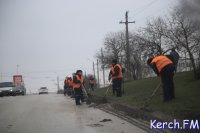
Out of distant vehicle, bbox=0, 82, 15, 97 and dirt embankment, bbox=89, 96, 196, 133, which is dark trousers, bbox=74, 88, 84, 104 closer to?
dirt embankment, bbox=89, 96, 196, 133

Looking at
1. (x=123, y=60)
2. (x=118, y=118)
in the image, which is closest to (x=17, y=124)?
(x=118, y=118)

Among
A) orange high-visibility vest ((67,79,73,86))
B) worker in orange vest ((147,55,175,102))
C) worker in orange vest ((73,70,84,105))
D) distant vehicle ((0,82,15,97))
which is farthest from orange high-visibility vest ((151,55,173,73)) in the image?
distant vehicle ((0,82,15,97))

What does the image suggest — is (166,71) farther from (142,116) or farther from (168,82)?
(142,116)

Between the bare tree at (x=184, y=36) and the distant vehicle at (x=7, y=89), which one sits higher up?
the bare tree at (x=184, y=36)

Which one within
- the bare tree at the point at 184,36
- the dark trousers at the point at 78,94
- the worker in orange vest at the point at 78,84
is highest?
the bare tree at the point at 184,36

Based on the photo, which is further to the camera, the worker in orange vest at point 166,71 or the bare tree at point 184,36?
the bare tree at point 184,36

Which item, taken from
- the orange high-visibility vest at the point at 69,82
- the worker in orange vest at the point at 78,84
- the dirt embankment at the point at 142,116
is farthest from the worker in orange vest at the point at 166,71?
the orange high-visibility vest at the point at 69,82

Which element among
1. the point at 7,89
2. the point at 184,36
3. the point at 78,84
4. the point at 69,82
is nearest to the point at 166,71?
the point at 78,84

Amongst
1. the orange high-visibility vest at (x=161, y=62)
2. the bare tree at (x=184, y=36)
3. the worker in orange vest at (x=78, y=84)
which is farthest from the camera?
the bare tree at (x=184, y=36)

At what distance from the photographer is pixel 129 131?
843 centimetres

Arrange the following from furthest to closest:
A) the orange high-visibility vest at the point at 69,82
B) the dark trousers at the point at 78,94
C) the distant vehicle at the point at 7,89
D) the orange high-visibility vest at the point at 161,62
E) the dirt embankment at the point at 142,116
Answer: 1. the distant vehicle at the point at 7,89
2. the orange high-visibility vest at the point at 69,82
3. the dark trousers at the point at 78,94
4. the orange high-visibility vest at the point at 161,62
5. the dirt embankment at the point at 142,116

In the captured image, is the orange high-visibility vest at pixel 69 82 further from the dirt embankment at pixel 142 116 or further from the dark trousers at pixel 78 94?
the dirt embankment at pixel 142 116

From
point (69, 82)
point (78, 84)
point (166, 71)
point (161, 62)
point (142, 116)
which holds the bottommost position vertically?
point (142, 116)

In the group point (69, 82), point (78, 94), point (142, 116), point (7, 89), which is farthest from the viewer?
point (7, 89)
